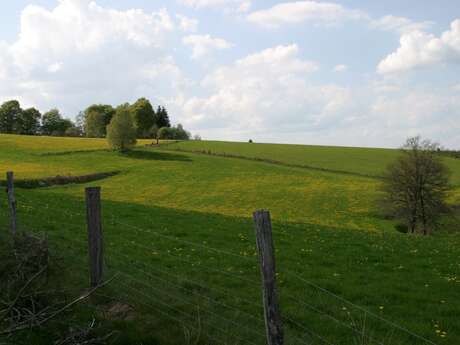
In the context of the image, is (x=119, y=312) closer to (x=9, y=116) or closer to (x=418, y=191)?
(x=418, y=191)

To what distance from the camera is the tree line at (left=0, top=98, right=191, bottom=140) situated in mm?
113438

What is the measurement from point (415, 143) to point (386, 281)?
39165 mm

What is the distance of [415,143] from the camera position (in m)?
46.5

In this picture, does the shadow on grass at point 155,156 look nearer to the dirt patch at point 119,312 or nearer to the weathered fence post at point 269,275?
the dirt patch at point 119,312

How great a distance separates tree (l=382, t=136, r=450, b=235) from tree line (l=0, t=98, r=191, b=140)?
256 ft

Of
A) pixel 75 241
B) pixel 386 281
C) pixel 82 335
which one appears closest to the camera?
pixel 82 335

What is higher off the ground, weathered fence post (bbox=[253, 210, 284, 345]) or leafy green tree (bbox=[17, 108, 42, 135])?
leafy green tree (bbox=[17, 108, 42, 135])

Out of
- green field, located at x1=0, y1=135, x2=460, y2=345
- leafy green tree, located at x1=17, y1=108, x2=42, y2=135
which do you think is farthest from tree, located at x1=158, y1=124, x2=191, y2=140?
green field, located at x1=0, y1=135, x2=460, y2=345

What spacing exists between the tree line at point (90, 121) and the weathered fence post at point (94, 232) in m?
106

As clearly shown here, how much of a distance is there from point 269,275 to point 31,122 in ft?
471

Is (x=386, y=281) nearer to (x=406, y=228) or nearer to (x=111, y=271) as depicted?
(x=111, y=271)

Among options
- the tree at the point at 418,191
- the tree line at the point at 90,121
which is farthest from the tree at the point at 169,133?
the tree at the point at 418,191

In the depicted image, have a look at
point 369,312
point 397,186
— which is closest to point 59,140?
point 397,186

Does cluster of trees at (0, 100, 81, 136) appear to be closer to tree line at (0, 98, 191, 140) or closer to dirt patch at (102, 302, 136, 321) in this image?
tree line at (0, 98, 191, 140)
